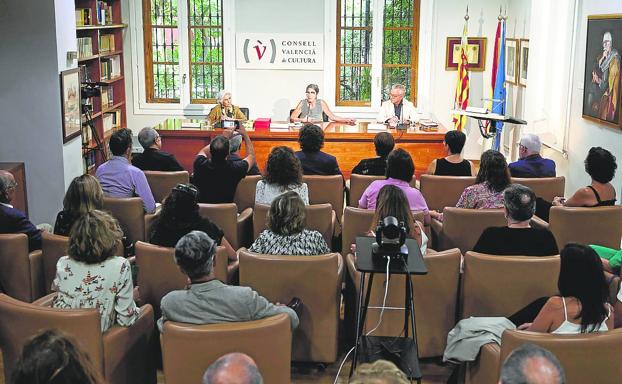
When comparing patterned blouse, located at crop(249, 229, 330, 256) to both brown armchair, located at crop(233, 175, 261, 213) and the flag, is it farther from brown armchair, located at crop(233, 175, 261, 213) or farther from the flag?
the flag

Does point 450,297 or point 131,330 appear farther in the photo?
point 450,297

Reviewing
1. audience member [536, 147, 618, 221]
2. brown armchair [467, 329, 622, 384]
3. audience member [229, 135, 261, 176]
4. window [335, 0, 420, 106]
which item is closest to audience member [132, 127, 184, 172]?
audience member [229, 135, 261, 176]

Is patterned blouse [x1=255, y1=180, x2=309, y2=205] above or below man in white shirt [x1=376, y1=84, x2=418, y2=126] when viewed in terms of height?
below

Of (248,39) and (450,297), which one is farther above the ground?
(248,39)

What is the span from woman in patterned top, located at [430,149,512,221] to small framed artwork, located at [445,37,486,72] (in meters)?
5.97

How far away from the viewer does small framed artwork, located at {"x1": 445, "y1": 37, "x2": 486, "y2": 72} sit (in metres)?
10.9

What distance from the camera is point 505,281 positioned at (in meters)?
3.82

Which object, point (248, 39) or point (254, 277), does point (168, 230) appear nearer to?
point (254, 277)

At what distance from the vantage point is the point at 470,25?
10.9m

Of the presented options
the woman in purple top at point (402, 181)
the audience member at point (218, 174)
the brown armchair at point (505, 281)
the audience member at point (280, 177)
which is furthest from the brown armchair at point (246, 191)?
the brown armchair at point (505, 281)

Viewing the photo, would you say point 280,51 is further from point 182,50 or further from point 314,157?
point 314,157

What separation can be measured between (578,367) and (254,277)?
1649 millimetres

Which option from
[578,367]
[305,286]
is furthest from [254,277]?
[578,367]

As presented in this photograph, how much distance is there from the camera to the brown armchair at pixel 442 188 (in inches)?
227
